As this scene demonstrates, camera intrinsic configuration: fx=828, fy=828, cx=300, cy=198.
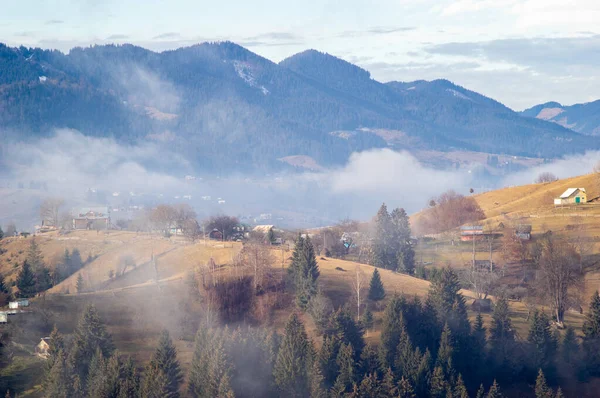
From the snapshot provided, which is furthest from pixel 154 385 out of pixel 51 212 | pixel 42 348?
pixel 51 212

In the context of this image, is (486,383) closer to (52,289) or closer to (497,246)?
(497,246)

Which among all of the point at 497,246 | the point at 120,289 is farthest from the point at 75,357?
the point at 497,246

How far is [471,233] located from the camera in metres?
96.1

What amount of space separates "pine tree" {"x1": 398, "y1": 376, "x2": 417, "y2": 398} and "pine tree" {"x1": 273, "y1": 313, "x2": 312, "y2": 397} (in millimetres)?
6080

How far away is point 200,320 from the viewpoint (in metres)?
62.9

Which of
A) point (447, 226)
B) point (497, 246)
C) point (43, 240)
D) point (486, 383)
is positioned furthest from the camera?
point (447, 226)

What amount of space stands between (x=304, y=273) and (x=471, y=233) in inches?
1365

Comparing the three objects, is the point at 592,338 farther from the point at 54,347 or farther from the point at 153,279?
the point at 54,347

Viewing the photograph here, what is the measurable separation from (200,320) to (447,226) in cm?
5409

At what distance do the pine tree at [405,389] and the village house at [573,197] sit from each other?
63.1 m

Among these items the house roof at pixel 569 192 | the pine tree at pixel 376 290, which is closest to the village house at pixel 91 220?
the pine tree at pixel 376 290

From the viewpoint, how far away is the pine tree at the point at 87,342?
54094 mm

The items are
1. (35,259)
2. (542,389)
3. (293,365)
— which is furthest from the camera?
(35,259)

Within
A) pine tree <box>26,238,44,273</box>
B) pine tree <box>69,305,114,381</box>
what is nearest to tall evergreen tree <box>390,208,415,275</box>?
pine tree <box>69,305,114,381</box>
